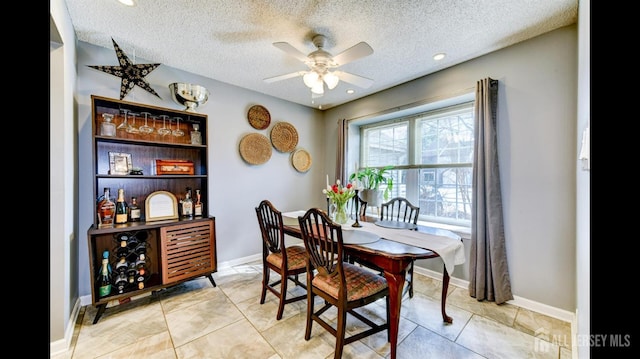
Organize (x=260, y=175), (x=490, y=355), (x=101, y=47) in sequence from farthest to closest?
(x=260, y=175)
(x=101, y=47)
(x=490, y=355)

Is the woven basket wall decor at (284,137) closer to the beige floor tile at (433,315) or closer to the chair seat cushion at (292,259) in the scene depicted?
the chair seat cushion at (292,259)

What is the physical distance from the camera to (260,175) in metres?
3.64

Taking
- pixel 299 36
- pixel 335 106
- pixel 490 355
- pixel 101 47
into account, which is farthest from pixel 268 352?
pixel 335 106

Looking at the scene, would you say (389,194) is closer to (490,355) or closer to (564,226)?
(564,226)

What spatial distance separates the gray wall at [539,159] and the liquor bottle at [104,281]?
366cm

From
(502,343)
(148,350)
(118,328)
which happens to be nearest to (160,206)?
(118,328)

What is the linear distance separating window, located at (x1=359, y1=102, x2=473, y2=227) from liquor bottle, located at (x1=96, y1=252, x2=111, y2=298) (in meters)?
3.37

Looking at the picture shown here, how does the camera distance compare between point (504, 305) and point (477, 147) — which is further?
point (477, 147)

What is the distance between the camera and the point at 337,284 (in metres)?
1.72

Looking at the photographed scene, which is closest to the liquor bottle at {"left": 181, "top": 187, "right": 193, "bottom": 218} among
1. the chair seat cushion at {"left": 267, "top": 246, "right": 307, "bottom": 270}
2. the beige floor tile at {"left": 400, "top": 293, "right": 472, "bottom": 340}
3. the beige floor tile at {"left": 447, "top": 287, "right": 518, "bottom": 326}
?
the chair seat cushion at {"left": 267, "top": 246, "right": 307, "bottom": 270}

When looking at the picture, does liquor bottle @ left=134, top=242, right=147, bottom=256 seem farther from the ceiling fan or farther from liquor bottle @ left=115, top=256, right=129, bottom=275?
the ceiling fan

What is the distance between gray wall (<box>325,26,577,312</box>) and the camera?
6.77 ft

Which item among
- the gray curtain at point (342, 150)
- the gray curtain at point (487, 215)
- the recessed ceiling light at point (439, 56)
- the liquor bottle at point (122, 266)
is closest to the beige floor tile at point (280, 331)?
the gray curtain at point (487, 215)
